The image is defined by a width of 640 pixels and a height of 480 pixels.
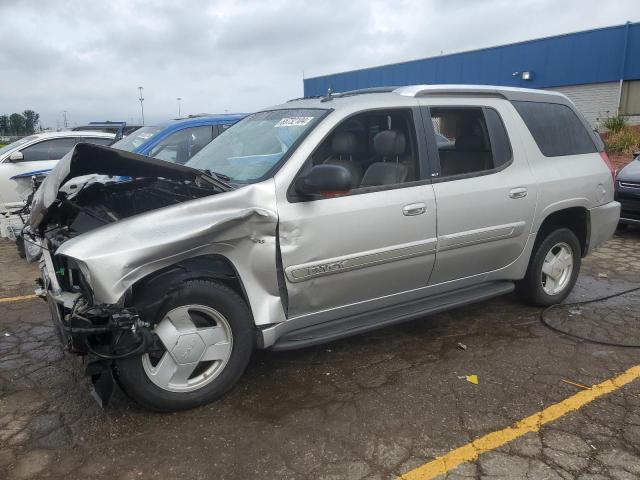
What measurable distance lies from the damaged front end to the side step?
907 millimetres

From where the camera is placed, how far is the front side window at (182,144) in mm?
7035

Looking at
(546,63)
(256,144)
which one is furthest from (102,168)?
(546,63)

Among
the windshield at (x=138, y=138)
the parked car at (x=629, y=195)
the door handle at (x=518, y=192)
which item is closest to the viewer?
the door handle at (x=518, y=192)

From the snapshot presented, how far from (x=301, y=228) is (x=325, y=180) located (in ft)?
1.09

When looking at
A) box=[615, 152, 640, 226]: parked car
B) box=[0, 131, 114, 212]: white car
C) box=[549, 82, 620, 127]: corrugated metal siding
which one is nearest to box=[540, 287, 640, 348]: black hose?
box=[615, 152, 640, 226]: parked car

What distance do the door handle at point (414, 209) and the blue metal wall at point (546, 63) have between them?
20335 millimetres

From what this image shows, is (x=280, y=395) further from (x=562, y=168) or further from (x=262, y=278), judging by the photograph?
(x=562, y=168)

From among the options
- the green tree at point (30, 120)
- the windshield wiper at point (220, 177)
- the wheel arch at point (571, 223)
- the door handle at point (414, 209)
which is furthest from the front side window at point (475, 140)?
the green tree at point (30, 120)

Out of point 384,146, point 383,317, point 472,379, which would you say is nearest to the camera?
point 472,379

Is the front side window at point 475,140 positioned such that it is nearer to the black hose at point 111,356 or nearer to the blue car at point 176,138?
the black hose at point 111,356

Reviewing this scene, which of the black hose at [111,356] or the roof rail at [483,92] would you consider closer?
the black hose at [111,356]

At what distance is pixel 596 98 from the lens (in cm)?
2148

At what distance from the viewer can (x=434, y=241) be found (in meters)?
3.83

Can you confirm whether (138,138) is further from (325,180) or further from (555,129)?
(555,129)
